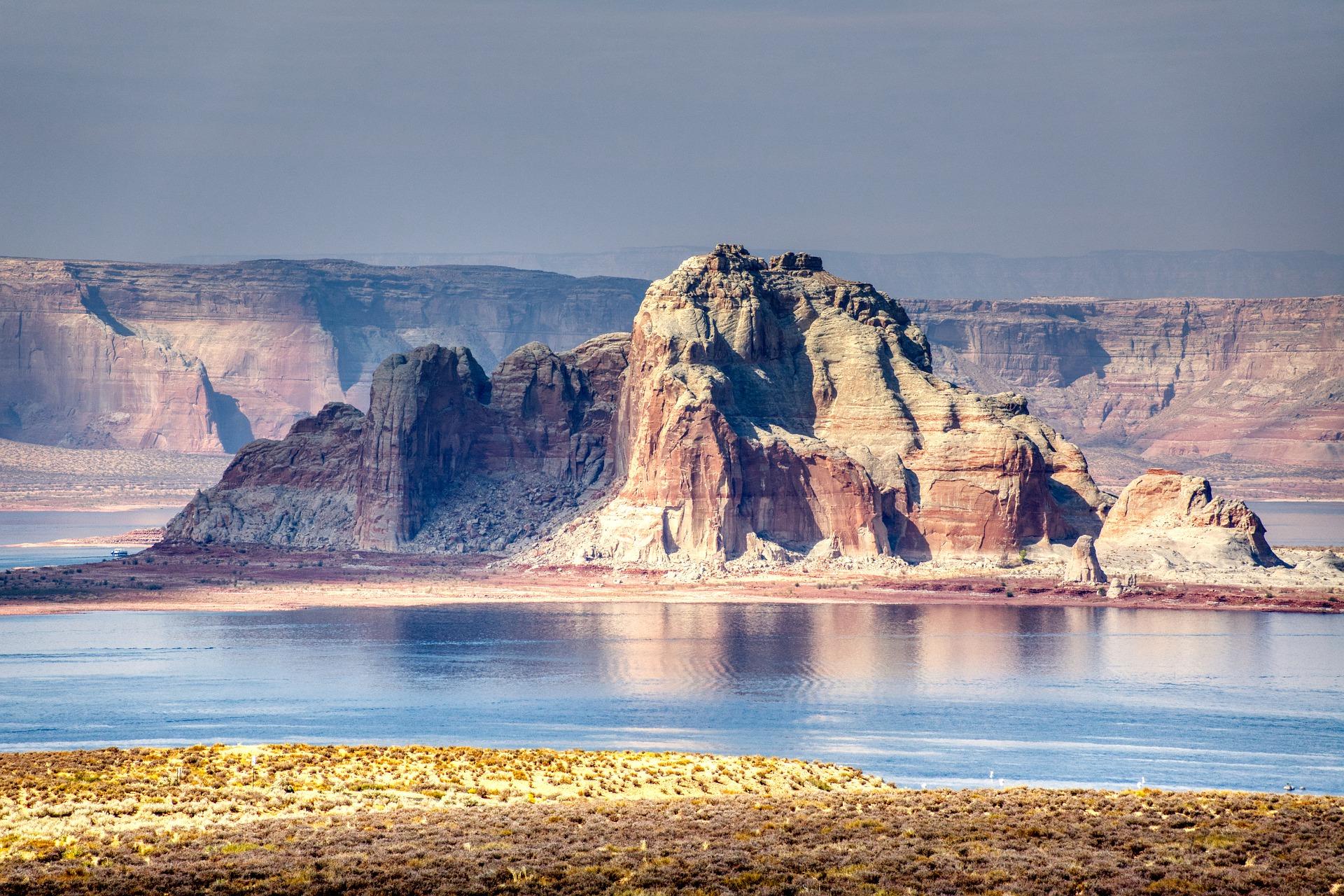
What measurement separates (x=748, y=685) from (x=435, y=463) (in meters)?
76.3

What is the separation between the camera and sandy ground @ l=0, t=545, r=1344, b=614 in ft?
431

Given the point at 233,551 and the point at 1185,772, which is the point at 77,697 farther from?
the point at 233,551

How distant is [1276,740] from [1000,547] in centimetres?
6277

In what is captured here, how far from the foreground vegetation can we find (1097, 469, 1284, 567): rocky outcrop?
276ft

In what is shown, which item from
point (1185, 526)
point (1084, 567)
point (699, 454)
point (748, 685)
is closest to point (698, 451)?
point (699, 454)

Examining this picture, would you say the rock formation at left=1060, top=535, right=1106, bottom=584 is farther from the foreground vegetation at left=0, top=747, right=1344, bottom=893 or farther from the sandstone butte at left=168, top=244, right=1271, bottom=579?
the foreground vegetation at left=0, top=747, right=1344, bottom=893

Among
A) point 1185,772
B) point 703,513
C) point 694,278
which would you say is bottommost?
point 1185,772

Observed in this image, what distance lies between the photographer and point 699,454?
140 m

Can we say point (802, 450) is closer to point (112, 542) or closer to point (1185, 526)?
point (1185, 526)

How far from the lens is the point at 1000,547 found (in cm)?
14025

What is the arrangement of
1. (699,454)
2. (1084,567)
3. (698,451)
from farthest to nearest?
(699,454) < (698,451) < (1084,567)

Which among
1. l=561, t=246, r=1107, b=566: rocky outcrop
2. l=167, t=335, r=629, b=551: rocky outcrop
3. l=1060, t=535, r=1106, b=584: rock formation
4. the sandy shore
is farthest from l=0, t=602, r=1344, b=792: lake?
the sandy shore

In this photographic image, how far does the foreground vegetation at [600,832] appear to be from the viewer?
1644 inches

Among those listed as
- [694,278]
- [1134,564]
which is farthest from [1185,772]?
[694,278]
